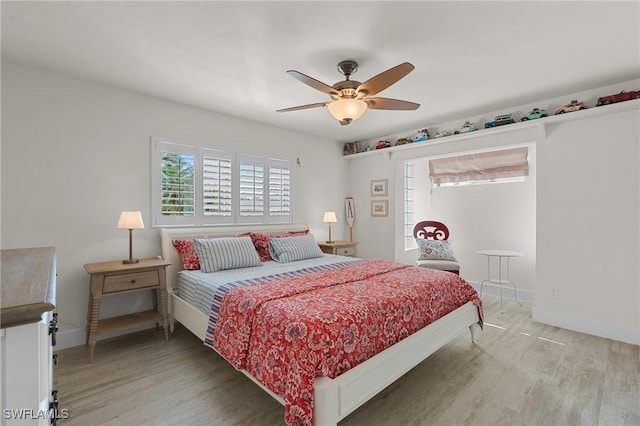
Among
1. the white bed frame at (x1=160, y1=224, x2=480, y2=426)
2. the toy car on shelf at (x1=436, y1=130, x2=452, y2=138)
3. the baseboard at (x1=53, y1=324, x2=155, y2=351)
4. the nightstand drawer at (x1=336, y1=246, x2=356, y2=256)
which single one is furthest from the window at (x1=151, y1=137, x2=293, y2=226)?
the toy car on shelf at (x1=436, y1=130, x2=452, y2=138)

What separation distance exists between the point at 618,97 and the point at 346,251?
3.48 m

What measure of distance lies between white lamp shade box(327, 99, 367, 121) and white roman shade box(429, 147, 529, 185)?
3.03 m

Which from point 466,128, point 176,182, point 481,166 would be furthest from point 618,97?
point 176,182

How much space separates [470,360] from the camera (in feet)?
8.29

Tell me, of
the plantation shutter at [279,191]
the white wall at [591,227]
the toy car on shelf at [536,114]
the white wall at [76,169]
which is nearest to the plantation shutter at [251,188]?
the plantation shutter at [279,191]

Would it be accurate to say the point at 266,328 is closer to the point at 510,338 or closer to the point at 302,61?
the point at 302,61

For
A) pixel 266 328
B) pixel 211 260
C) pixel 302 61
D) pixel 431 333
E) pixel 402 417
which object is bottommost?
pixel 402 417

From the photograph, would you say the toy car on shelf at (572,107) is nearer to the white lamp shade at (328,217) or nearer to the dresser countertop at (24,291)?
the white lamp shade at (328,217)

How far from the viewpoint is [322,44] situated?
217 cm

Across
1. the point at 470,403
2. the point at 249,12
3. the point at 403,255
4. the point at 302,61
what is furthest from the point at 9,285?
the point at 403,255

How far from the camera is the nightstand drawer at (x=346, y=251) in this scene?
4.54 metres

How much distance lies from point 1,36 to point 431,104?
150 inches

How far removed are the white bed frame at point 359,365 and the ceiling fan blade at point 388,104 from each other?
174 cm

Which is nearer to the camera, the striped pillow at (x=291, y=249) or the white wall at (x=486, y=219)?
the striped pillow at (x=291, y=249)
